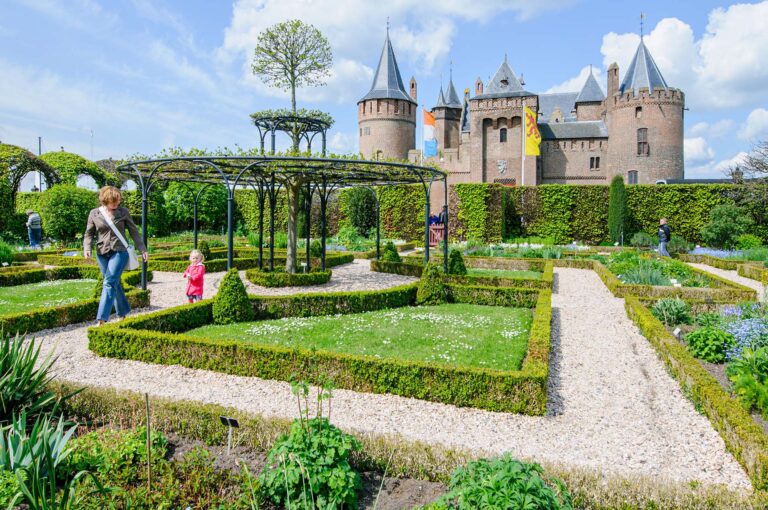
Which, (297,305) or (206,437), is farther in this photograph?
(297,305)

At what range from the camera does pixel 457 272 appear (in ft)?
37.8

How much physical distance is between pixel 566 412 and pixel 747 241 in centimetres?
1846

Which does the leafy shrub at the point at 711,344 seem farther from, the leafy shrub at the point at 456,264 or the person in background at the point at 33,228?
the person in background at the point at 33,228

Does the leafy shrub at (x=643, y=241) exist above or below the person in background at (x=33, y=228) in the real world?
below

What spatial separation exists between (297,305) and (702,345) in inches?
222

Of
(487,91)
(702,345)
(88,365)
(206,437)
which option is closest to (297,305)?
(88,365)

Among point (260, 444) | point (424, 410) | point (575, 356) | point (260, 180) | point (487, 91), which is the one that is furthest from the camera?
point (487, 91)

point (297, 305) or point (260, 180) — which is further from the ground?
point (260, 180)

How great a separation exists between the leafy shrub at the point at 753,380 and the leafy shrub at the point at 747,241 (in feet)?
55.3

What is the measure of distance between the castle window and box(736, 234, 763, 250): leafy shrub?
61.5ft

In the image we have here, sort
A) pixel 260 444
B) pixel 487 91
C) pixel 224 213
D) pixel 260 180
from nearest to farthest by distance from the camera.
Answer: pixel 260 444
pixel 260 180
pixel 224 213
pixel 487 91

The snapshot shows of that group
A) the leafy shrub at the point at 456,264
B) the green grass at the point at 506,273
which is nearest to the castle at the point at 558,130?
the green grass at the point at 506,273

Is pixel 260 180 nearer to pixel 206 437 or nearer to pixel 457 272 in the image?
pixel 457 272

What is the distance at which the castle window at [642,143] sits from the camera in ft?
118
